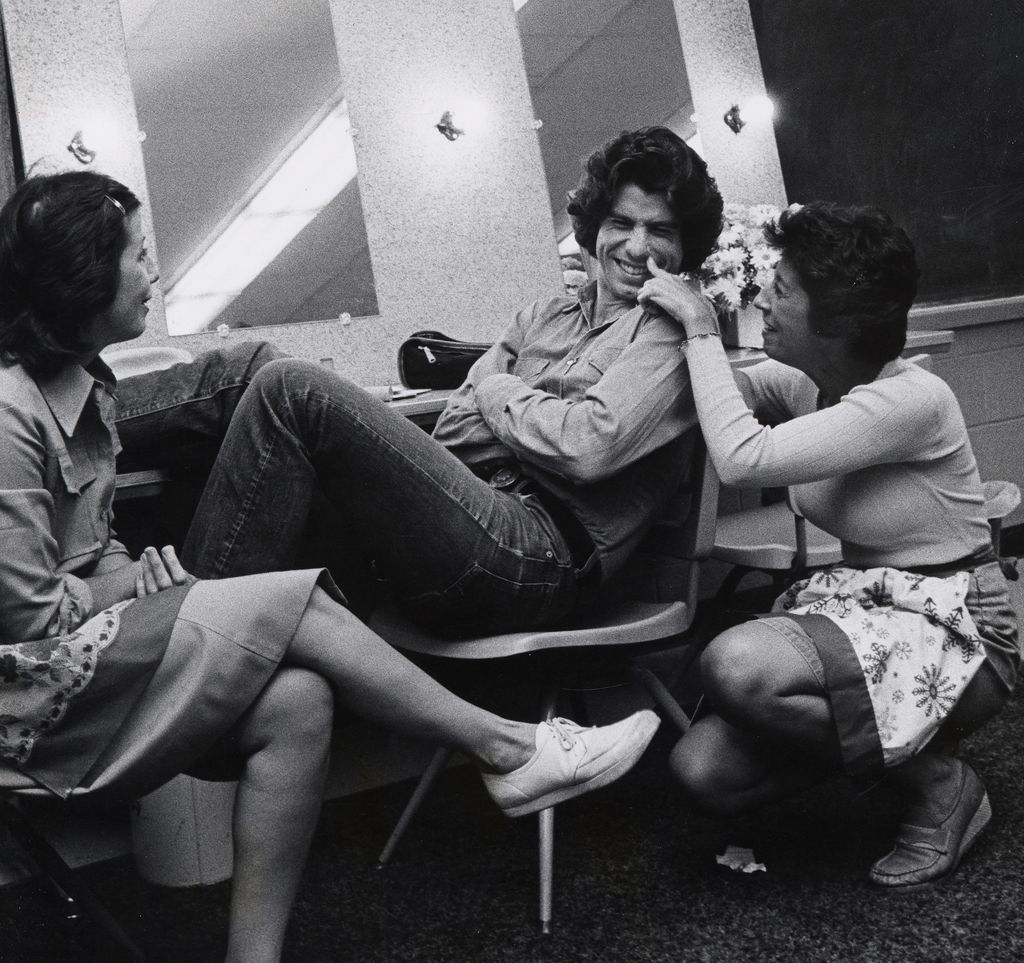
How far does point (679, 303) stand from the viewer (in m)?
1.85

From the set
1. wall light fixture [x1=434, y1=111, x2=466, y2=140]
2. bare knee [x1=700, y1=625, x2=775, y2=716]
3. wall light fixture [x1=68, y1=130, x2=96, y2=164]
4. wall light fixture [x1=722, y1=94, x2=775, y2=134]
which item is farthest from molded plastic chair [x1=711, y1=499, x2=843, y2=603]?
wall light fixture [x1=68, y1=130, x2=96, y2=164]

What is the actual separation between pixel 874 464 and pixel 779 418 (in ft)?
1.25

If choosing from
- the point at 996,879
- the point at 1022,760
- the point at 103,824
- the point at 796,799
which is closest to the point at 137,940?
the point at 103,824

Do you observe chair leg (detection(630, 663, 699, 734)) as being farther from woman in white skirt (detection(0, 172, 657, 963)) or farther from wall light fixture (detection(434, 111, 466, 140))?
wall light fixture (detection(434, 111, 466, 140))

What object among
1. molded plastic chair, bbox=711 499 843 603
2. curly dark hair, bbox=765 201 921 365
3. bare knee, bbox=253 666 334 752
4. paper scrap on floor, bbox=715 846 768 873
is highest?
curly dark hair, bbox=765 201 921 365

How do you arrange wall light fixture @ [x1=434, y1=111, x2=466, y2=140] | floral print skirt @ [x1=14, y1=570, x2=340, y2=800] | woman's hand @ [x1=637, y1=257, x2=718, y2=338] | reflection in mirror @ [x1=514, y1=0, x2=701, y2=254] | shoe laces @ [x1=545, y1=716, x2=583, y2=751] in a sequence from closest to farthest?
floral print skirt @ [x1=14, y1=570, x2=340, y2=800], shoe laces @ [x1=545, y1=716, x2=583, y2=751], woman's hand @ [x1=637, y1=257, x2=718, y2=338], wall light fixture @ [x1=434, y1=111, x2=466, y2=140], reflection in mirror @ [x1=514, y1=0, x2=701, y2=254]

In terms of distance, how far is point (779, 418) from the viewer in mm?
2107

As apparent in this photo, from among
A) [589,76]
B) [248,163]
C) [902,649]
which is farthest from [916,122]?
[902,649]

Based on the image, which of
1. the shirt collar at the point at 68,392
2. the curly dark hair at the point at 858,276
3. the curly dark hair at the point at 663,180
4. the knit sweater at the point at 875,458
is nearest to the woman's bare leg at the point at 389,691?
the shirt collar at the point at 68,392

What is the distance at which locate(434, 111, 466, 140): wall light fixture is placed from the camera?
113 inches

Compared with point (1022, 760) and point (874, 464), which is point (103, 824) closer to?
point (874, 464)

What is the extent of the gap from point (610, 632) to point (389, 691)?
0.43 metres

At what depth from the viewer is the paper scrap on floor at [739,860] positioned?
6.03ft

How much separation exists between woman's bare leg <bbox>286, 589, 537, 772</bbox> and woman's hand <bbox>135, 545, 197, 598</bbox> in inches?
7.9
